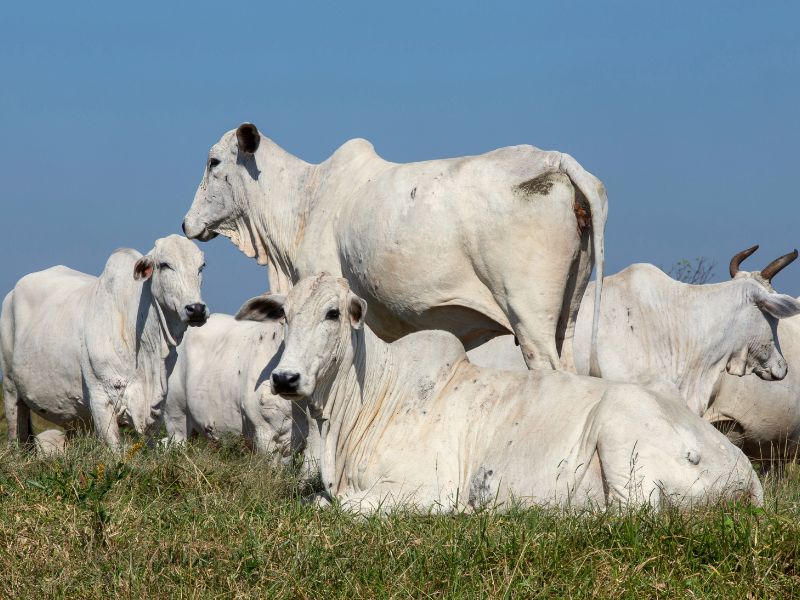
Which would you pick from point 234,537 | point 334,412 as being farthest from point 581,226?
point 234,537

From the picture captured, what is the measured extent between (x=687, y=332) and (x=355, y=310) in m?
4.08

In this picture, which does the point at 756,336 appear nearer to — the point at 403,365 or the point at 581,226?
the point at 581,226

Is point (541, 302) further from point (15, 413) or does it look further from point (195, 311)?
point (15, 413)

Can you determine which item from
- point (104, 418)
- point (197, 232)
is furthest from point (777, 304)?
point (104, 418)

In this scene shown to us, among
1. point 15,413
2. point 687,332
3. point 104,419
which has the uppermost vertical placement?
point 687,332

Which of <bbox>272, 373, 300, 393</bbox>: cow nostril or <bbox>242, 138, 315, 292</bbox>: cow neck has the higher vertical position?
<bbox>242, 138, 315, 292</bbox>: cow neck

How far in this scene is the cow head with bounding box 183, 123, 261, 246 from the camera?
1016 cm

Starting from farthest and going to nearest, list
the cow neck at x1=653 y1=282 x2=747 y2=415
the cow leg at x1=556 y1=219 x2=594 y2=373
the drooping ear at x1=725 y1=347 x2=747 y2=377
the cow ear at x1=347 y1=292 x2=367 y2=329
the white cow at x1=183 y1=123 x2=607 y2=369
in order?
1. the drooping ear at x1=725 y1=347 x2=747 y2=377
2. the cow neck at x1=653 y1=282 x2=747 y2=415
3. the cow leg at x1=556 y1=219 x2=594 y2=373
4. the white cow at x1=183 y1=123 x2=607 y2=369
5. the cow ear at x1=347 y1=292 x2=367 y2=329

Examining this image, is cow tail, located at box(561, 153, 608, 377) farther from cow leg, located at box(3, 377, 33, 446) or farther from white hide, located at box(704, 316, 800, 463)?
cow leg, located at box(3, 377, 33, 446)

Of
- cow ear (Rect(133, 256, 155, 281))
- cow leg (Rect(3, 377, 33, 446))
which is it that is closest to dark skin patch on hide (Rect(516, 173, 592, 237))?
cow ear (Rect(133, 256, 155, 281))

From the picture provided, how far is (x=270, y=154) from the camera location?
10.2 metres

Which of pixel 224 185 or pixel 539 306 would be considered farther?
pixel 224 185

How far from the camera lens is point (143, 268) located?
940 centimetres

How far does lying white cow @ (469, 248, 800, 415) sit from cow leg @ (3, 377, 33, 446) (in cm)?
377
